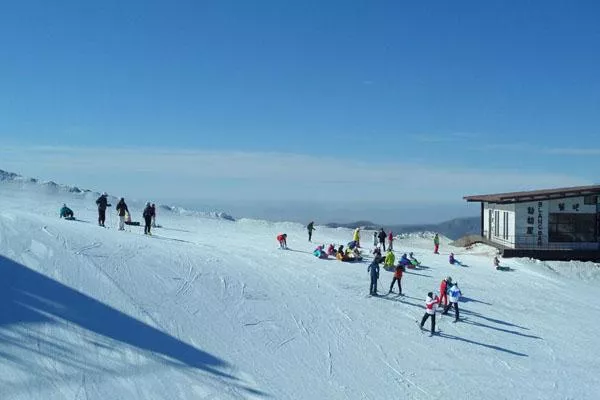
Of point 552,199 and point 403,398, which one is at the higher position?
point 552,199

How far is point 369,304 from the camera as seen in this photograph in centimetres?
1681

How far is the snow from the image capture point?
1046 cm

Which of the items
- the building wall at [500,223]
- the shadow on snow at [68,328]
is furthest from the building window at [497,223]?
the shadow on snow at [68,328]

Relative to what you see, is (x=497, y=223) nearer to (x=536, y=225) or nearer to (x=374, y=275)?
(x=536, y=225)

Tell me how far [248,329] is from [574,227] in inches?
1005

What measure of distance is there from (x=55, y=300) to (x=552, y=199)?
2804cm

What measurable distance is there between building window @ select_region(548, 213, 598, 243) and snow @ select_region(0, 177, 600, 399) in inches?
386

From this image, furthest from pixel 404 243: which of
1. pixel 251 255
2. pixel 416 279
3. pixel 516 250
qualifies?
pixel 251 255

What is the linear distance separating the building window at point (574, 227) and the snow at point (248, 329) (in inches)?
386

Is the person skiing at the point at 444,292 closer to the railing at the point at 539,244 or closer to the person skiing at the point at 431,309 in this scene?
the person skiing at the point at 431,309

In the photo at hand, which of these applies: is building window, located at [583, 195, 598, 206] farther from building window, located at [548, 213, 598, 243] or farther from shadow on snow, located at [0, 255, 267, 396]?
shadow on snow, located at [0, 255, 267, 396]

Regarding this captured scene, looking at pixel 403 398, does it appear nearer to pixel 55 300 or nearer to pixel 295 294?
pixel 295 294

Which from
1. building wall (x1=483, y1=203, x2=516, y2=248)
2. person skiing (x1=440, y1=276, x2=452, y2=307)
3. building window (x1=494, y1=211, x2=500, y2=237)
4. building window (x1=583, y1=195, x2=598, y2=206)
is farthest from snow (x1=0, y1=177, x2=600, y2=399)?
building window (x1=583, y1=195, x2=598, y2=206)

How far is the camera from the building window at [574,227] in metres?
31.2
